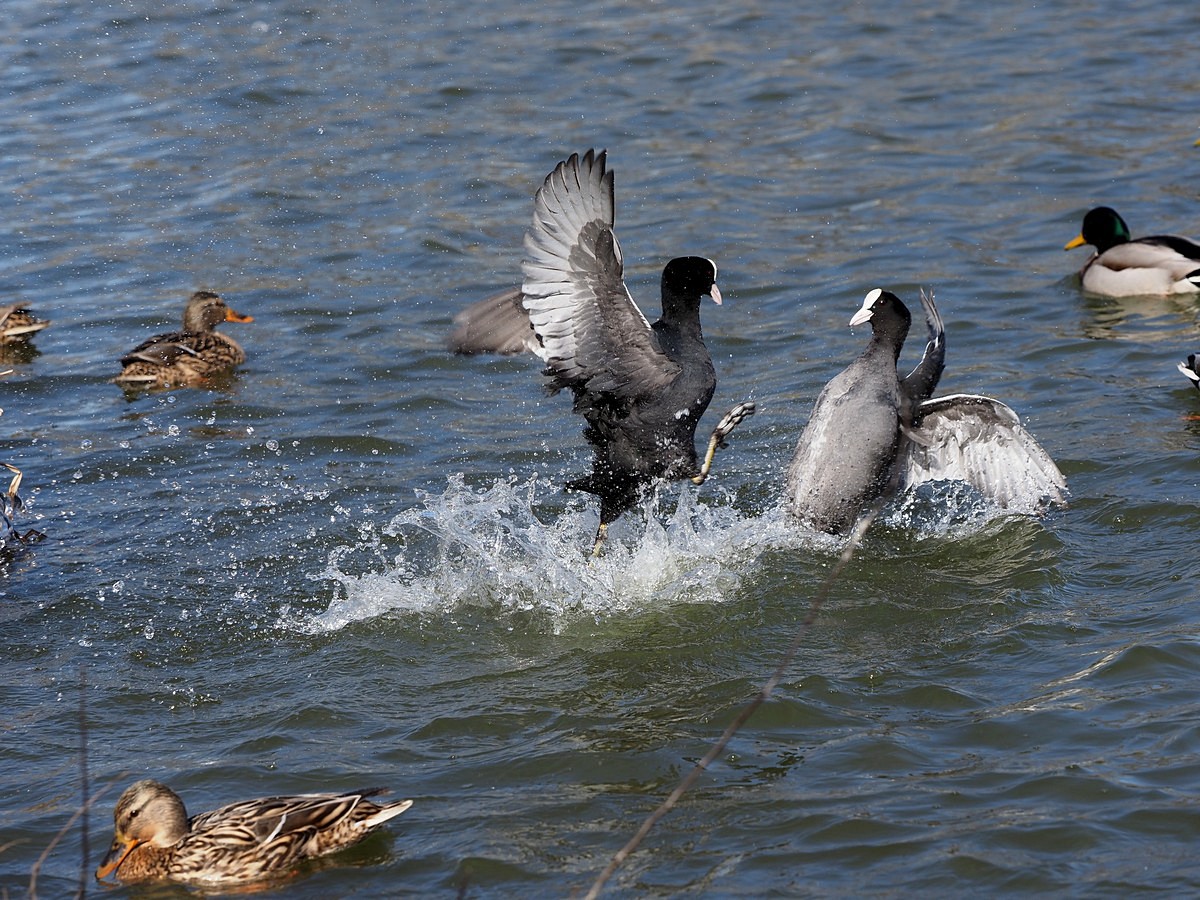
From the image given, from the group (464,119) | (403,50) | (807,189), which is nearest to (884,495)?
(807,189)

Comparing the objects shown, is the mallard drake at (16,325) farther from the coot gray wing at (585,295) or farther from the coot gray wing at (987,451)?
the coot gray wing at (987,451)

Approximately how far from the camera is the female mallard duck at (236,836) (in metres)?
4.11

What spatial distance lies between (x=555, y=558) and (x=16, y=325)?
14.3 feet

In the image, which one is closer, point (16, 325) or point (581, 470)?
point (581, 470)

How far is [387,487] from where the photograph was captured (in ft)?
23.2

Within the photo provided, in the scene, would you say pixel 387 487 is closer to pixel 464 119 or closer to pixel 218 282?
pixel 218 282

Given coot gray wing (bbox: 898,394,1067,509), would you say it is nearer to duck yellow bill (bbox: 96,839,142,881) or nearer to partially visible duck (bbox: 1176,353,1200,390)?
partially visible duck (bbox: 1176,353,1200,390)

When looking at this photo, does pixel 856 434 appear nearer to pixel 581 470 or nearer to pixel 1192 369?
pixel 581 470

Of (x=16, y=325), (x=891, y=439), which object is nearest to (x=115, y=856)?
(x=891, y=439)

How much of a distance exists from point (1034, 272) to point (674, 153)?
129 inches

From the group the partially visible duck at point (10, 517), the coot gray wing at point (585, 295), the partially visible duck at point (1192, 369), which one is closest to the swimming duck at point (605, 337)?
the coot gray wing at point (585, 295)

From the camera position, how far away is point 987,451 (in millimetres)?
6398

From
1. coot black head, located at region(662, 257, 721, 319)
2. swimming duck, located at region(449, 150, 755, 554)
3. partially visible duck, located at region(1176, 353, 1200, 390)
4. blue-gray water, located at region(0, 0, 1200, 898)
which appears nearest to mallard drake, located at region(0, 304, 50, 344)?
blue-gray water, located at region(0, 0, 1200, 898)

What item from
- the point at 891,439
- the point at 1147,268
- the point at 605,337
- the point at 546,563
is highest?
the point at 605,337
